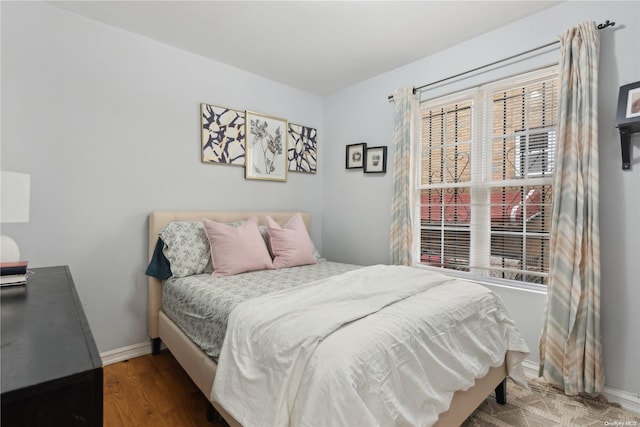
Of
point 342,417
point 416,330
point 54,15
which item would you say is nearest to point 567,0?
point 416,330

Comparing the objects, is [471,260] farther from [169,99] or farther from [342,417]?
[169,99]

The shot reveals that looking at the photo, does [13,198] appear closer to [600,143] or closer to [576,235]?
[576,235]

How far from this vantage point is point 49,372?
636 millimetres

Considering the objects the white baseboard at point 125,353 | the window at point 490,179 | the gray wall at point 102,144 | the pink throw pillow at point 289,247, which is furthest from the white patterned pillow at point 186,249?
the window at point 490,179

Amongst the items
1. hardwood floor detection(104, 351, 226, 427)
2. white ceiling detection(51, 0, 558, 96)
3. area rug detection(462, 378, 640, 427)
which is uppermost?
white ceiling detection(51, 0, 558, 96)

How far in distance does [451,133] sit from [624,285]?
1586 mm

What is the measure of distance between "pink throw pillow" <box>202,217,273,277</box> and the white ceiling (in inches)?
59.4

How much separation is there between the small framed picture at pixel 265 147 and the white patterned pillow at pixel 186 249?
2.96 ft

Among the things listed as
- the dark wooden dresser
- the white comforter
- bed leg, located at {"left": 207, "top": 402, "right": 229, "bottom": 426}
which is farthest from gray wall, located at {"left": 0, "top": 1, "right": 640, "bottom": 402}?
the dark wooden dresser

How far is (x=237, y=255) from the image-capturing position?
2.34 meters

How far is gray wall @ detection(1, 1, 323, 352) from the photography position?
206 cm

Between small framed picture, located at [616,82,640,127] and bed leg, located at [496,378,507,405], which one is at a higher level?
small framed picture, located at [616,82,640,127]

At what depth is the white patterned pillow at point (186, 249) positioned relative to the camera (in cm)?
229

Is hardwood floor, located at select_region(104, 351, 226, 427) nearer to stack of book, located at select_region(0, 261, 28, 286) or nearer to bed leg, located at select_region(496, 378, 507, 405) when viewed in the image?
stack of book, located at select_region(0, 261, 28, 286)
